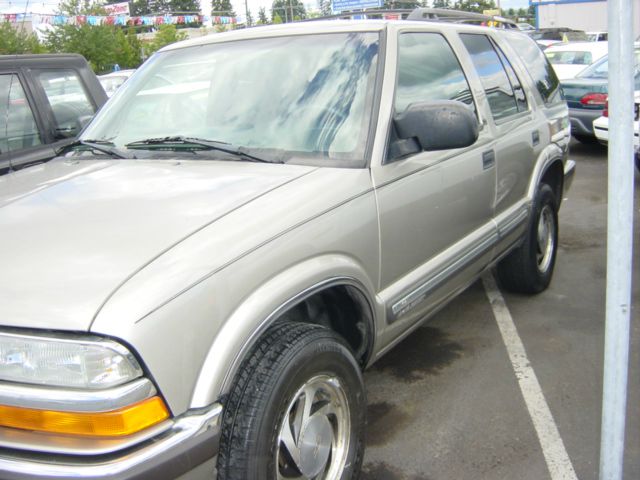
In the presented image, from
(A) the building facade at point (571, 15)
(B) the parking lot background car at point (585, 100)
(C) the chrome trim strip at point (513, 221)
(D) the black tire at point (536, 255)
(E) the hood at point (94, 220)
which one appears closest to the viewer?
(E) the hood at point (94, 220)

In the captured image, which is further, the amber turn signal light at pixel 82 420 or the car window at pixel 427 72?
the car window at pixel 427 72

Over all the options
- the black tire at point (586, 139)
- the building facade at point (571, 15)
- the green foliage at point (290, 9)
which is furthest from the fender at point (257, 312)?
the green foliage at point (290, 9)

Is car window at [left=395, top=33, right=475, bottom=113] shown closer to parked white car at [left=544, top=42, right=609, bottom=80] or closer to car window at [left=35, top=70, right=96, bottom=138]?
car window at [left=35, top=70, right=96, bottom=138]

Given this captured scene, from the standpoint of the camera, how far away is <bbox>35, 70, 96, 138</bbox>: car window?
551cm

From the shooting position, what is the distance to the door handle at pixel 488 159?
12.3 feet

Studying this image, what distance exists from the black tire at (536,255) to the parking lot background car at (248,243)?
0.36 m

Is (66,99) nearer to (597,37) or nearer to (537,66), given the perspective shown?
(537,66)

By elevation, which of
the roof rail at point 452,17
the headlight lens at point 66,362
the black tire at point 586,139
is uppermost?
the roof rail at point 452,17

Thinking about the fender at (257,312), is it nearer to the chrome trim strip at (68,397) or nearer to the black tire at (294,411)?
the black tire at (294,411)

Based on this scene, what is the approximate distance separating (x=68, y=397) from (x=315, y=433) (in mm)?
937

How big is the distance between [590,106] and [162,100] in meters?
8.33

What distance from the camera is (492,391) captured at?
11.9ft

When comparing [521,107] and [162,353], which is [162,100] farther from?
[521,107]

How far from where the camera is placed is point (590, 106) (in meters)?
10.1
